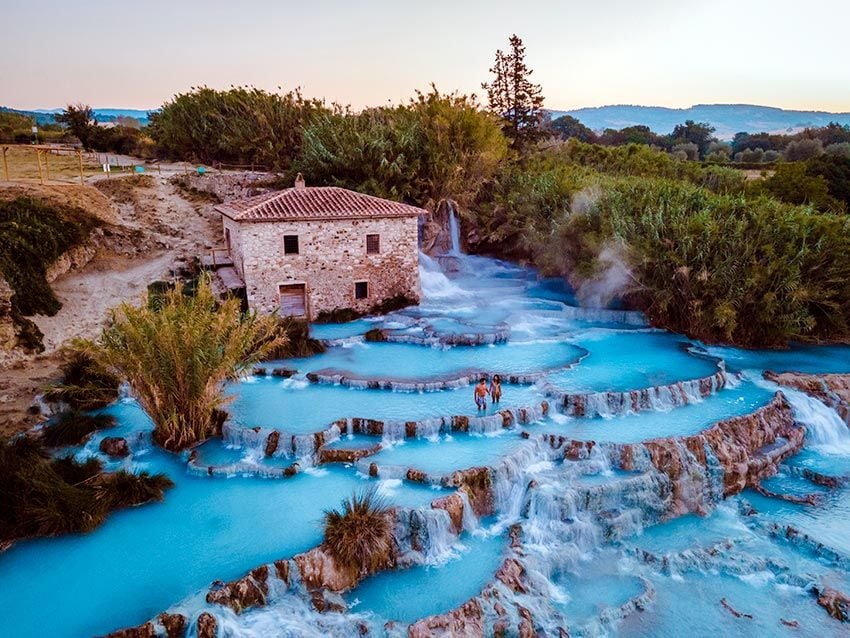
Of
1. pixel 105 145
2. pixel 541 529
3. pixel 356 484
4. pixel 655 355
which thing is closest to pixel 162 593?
pixel 356 484

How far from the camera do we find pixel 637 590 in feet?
36.8

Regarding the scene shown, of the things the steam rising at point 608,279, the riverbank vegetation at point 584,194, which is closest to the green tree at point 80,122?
the riverbank vegetation at point 584,194

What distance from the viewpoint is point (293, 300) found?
75.4 feet

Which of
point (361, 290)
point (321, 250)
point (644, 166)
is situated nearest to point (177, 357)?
point (321, 250)

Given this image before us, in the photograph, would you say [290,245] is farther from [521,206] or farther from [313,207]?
[521,206]

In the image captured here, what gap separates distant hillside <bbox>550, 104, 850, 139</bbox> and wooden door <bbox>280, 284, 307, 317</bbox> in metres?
133

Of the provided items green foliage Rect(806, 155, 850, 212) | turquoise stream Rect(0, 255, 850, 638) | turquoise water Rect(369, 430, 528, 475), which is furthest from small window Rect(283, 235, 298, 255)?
green foliage Rect(806, 155, 850, 212)

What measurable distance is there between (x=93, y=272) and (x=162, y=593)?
686 inches

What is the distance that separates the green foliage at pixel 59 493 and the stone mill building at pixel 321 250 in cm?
929

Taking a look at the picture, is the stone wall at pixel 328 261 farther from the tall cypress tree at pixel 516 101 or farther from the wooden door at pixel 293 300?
the tall cypress tree at pixel 516 101

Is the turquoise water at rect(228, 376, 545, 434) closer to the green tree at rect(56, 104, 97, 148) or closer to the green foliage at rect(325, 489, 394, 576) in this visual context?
the green foliage at rect(325, 489, 394, 576)

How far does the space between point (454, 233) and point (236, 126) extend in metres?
16.2

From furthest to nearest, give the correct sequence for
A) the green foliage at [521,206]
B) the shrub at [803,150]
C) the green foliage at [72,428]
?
the shrub at [803,150], the green foliage at [521,206], the green foliage at [72,428]

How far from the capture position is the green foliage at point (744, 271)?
21000mm
